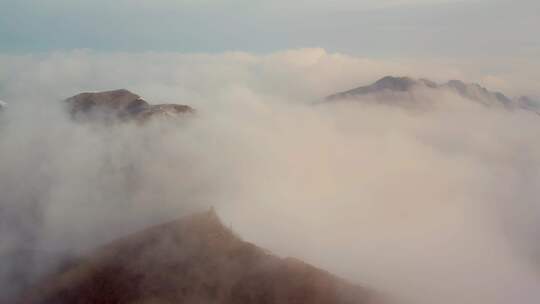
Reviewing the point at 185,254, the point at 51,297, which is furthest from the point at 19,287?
the point at 185,254

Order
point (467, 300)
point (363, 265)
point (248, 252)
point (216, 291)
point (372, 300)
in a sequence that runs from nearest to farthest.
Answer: point (372, 300) → point (216, 291) → point (248, 252) → point (467, 300) → point (363, 265)

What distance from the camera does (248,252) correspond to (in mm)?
151625

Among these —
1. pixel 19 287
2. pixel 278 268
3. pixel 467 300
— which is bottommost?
pixel 19 287

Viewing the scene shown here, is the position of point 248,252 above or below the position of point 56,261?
above

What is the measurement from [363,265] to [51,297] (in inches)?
3814

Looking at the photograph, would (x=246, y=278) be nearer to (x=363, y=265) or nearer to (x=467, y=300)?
(x=363, y=265)

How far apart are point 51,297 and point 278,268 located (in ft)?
202

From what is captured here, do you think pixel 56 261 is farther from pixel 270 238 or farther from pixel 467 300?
pixel 467 300

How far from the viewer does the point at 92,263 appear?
520ft

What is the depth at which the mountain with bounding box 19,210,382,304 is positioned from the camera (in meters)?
138

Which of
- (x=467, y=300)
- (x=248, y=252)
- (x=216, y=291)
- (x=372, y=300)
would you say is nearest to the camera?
(x=372, y=300)

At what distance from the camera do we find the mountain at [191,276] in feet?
454

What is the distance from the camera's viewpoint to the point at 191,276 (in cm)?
14938

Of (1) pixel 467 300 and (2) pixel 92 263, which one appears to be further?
(1) pixel 467 300
